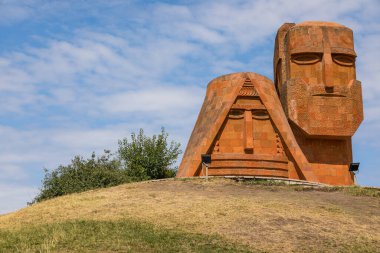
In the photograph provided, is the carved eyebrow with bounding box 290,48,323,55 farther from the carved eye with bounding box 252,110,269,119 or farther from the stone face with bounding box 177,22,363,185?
the carved eye with bounding box 252,110,269,119

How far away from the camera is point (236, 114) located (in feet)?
101

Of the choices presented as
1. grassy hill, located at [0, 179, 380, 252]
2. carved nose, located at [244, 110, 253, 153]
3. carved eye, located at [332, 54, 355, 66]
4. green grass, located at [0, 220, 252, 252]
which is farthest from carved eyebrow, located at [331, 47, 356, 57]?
green grass, located at [0, 220, 252, 252]

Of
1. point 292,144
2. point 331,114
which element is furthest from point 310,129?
point 292,144

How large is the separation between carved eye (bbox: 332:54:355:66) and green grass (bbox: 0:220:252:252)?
21742 millimetres

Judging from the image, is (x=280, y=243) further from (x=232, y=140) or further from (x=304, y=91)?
(x=304, y=91)

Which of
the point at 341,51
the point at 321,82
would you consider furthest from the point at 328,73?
the point at 341,51

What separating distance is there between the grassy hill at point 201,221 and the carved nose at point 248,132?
4.63 m

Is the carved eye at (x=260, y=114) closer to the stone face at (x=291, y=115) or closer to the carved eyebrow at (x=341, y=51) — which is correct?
the stone face at (x=291, y=115)

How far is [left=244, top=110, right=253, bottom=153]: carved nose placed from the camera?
30.0 meters

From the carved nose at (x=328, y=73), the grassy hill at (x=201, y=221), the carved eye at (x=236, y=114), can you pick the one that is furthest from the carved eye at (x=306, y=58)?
the grassy hill at (x=201, y=221)

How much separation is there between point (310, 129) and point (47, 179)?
19.9 metres

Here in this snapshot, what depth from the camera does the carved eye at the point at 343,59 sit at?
34.8 meters

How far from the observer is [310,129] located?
34000 millimetres

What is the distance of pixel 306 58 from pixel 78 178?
60.6 ft
